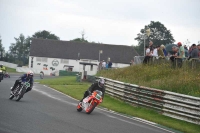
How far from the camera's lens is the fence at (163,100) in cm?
1720

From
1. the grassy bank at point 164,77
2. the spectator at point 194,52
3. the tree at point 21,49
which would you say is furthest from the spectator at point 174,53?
the tree at point 21,49

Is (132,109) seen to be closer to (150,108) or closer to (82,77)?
(150,108)

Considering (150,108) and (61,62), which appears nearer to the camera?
(150,108)

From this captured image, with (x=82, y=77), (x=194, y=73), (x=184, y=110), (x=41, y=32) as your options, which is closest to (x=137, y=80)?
(x=194, y=73)

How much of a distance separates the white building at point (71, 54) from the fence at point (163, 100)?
7410 cm

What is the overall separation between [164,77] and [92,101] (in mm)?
8056

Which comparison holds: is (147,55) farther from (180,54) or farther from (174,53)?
(180,54)

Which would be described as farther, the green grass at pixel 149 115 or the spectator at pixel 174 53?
the spectator at pixel 174 53

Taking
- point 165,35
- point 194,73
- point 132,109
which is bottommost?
point 132,109

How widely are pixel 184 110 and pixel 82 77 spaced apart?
97.5 ft

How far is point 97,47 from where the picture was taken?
102562 mm

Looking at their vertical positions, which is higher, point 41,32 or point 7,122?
point 41,32

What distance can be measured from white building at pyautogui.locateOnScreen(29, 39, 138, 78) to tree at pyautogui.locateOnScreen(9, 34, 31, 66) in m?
53.9

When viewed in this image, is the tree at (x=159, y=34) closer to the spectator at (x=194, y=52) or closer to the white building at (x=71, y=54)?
the white building at (x=71, y=54)
